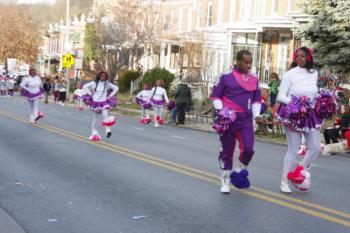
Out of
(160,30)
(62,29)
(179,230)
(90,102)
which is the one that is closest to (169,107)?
(90,102)

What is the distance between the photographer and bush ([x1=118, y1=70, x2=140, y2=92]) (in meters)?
48.1

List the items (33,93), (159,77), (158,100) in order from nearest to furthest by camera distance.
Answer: (33,93) → (158,100) → (159,77)

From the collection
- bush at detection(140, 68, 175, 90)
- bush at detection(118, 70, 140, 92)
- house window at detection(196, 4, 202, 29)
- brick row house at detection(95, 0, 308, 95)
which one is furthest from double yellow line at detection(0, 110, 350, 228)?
bush at detection(118, 70, 140, 92)

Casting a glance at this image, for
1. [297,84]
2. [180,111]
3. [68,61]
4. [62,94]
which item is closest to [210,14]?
[68,61]

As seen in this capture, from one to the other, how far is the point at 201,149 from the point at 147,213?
26.5 ft

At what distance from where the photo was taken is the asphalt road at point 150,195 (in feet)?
22.3

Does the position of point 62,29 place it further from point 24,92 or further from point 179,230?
point 179,230

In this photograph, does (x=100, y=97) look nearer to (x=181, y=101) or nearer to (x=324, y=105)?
(x=324, y=105)

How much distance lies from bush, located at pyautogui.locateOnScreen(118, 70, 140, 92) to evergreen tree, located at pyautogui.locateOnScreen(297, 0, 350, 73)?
2312cm

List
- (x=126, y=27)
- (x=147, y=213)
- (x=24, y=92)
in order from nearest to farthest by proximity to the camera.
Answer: (x=147, y=213), (x=24, y=92), (x=126, y=27)

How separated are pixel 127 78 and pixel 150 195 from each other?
4003 centimetres

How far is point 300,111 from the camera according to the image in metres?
8.41

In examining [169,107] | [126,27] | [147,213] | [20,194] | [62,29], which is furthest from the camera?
[62,29]

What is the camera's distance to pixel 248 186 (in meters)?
8.53
